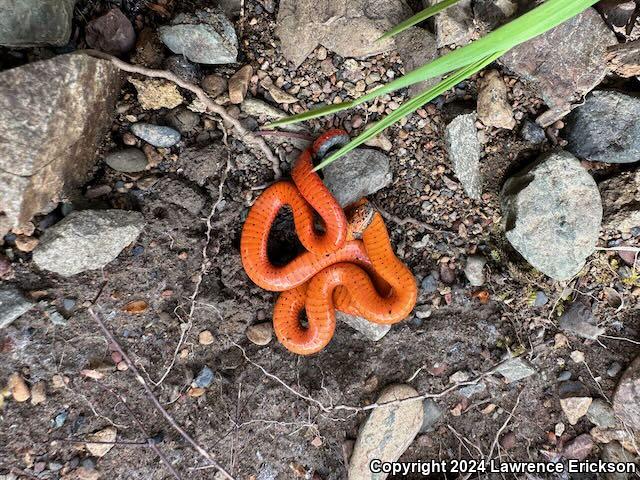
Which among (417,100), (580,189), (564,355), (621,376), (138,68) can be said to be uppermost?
(138,68)

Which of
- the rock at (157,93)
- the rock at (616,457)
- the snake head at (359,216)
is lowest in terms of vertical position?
the rock at (616,457)

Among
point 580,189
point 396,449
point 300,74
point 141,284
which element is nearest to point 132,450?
point 141,284

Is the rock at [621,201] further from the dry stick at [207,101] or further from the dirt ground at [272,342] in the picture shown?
the dry stick at [207,101]

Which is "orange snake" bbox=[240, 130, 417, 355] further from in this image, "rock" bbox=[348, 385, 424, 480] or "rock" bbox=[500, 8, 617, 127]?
"rock" bbox=[500, 8, 617, 127]

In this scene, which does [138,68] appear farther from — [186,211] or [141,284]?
[141,284]

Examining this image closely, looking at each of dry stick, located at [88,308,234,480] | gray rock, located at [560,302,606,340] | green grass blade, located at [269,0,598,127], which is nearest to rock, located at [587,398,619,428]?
gray rock, located at [560,302,606,340]

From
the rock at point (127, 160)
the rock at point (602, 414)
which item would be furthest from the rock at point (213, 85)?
the rock at point (602, 414)
